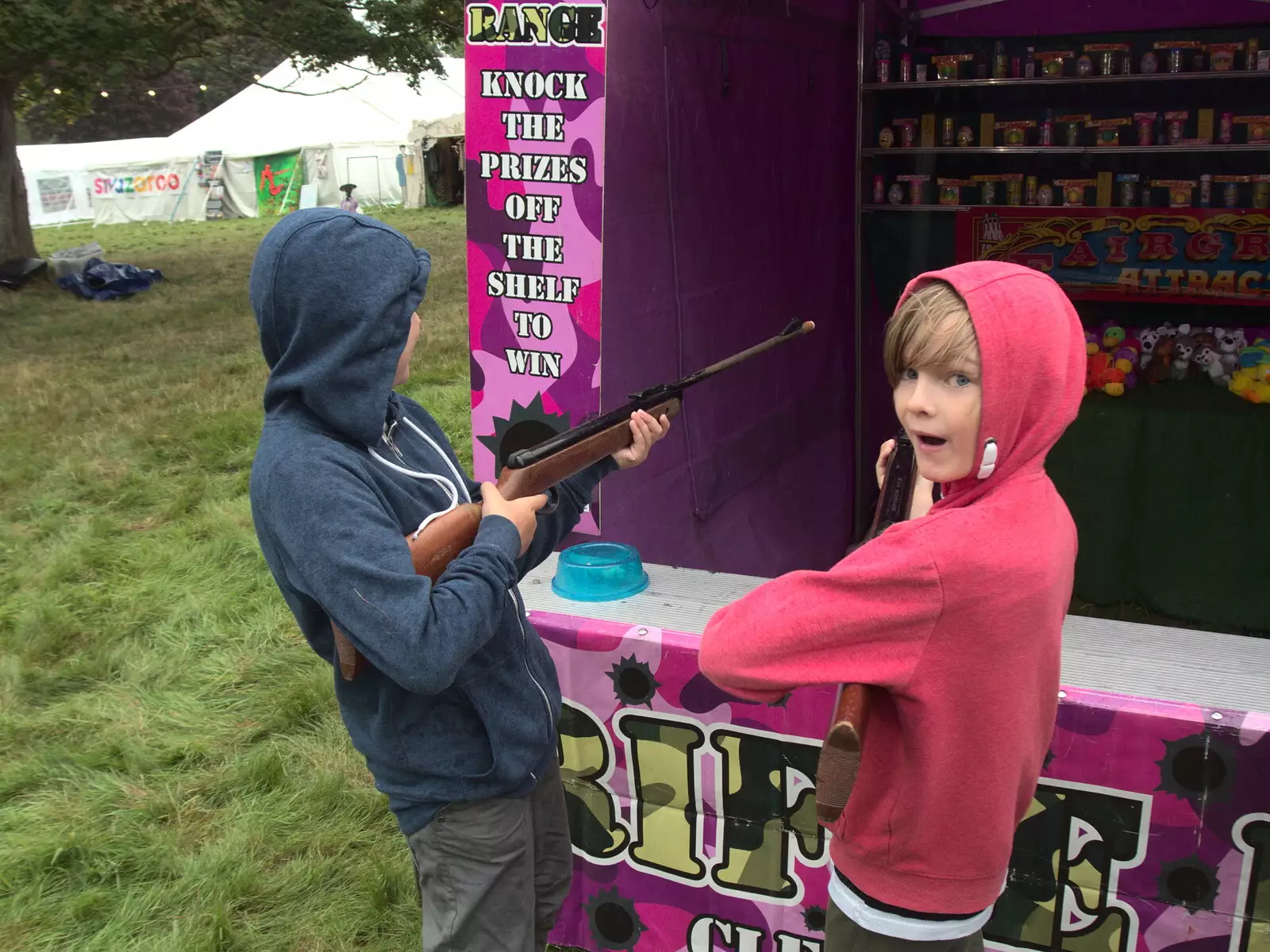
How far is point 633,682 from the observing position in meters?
2.33

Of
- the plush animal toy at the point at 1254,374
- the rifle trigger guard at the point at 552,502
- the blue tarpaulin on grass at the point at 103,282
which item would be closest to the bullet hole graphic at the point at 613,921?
the rifle trigger guard at the point at 552,502

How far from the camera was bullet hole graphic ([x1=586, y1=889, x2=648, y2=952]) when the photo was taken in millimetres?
2490

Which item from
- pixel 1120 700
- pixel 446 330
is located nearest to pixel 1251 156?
pixel 1120 700

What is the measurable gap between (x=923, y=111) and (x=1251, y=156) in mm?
1511

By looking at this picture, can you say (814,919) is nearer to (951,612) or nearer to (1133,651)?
(1133,651)

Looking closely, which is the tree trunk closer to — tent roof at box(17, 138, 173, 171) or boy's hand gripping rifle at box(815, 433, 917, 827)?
boy's hand gripping rifle at box(815, 433, 917, 827)

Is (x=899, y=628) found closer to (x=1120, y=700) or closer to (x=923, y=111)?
(x=1120, y=700)

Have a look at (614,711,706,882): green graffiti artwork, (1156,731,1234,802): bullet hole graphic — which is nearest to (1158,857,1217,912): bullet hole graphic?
(1156,731,1234,802): bullet hole graphic

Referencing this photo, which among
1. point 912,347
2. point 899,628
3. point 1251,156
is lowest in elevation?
point 899,628

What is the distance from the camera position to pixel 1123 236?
5059 mm

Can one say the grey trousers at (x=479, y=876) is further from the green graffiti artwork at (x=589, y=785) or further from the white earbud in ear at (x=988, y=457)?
the white earbud in ear at (x=988, y=457)

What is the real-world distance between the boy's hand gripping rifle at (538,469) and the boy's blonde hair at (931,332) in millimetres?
741

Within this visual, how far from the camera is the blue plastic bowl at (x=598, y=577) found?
249 centimetres

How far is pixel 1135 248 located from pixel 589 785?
4.06m
